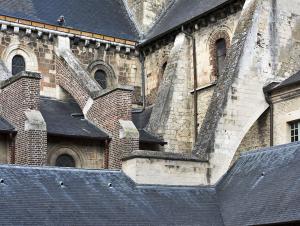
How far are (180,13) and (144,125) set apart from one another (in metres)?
4.51

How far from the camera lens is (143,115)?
84.1 feet

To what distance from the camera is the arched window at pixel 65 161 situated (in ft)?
70.5

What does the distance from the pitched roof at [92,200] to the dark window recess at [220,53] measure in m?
6.29

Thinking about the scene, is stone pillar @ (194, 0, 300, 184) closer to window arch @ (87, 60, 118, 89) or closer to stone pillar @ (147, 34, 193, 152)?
stone pillar @ (147, 34, 193, 152)

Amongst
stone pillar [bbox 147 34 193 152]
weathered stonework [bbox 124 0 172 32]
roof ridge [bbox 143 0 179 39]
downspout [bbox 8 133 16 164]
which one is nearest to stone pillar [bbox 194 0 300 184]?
stone pillar [bbox 147 34 193 152]

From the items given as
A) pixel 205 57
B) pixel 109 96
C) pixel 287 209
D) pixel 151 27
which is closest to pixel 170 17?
pixel 151 27

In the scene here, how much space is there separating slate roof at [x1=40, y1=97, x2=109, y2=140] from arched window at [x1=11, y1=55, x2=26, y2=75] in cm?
139

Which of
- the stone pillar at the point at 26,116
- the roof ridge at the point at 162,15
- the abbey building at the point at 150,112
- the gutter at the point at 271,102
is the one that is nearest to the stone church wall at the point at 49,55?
the abbey building at the point at 150,112

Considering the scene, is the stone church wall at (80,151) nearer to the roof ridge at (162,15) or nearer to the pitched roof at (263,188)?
the pitched roof at (263,188)

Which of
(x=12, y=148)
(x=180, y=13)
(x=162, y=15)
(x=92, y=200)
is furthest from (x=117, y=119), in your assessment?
(x=162, y=15)

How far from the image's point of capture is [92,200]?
1605cm

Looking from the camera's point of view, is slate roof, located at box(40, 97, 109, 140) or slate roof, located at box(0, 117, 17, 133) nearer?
slate roof, located at box(0, 117, 17, 133)

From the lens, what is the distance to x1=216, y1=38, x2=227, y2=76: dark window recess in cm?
2326

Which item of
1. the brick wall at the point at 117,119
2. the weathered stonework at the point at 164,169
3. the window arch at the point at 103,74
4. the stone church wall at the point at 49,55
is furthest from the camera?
the window arch at the point at 103,74
